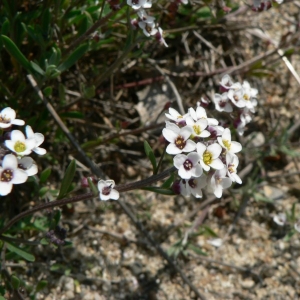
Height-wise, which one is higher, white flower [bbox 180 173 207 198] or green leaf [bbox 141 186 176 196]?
white flower [bbox 180 173 207 198]

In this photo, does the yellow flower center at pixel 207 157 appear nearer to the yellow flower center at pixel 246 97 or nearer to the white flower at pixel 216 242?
the yellow flower center at pixel 246 97

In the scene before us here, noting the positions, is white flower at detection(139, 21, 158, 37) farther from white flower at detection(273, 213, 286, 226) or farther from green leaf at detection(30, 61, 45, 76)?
white flower at detection(273, 213, 286, 226)

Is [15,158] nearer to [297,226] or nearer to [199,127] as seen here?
[199,127]

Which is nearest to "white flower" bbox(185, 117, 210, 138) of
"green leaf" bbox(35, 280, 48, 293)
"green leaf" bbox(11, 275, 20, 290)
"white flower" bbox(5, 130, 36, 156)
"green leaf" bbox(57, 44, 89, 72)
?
"white flower" bbox(5, 130, 36, 156)

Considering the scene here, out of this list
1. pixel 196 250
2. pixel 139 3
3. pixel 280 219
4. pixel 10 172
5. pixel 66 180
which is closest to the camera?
pixel 10 172

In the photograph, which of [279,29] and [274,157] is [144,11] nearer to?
[274,157]

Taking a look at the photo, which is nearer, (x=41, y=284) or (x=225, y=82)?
(x=41, y=284)

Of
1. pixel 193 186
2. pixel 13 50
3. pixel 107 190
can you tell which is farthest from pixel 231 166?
pixel 13 50

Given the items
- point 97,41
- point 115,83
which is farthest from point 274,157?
point 97,41
